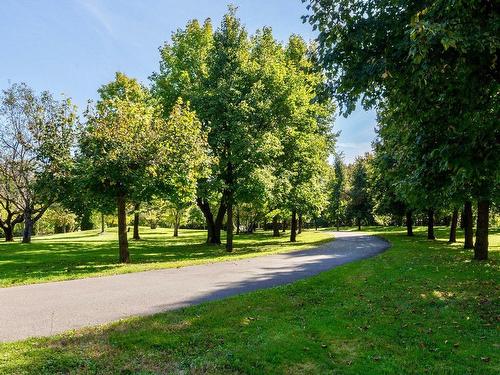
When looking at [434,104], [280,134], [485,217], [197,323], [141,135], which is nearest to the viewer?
[197,323]

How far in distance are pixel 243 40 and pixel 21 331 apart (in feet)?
67.7

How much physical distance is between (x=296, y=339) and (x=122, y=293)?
6.04 m

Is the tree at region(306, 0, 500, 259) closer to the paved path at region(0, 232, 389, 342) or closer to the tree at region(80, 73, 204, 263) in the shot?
the paved path at region(0, 232, 389, 342)

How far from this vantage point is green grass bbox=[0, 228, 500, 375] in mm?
5952

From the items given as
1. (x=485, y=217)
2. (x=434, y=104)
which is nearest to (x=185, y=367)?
(x=434, y=104)

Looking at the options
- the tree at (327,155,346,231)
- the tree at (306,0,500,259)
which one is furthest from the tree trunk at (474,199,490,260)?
the tree at (327,155,346,231)

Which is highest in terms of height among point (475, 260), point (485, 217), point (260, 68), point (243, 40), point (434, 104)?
point (243, 40)

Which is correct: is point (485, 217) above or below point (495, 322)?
above

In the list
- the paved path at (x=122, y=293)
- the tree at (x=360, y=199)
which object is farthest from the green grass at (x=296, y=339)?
the tree at (x=360, y=199)

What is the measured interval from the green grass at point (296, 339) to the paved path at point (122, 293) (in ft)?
3.05

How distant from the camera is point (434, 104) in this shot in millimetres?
8805

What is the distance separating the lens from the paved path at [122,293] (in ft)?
27.3

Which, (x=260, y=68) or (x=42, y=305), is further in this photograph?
(x=260, y=68)

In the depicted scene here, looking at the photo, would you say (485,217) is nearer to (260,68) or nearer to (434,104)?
(434,104)
